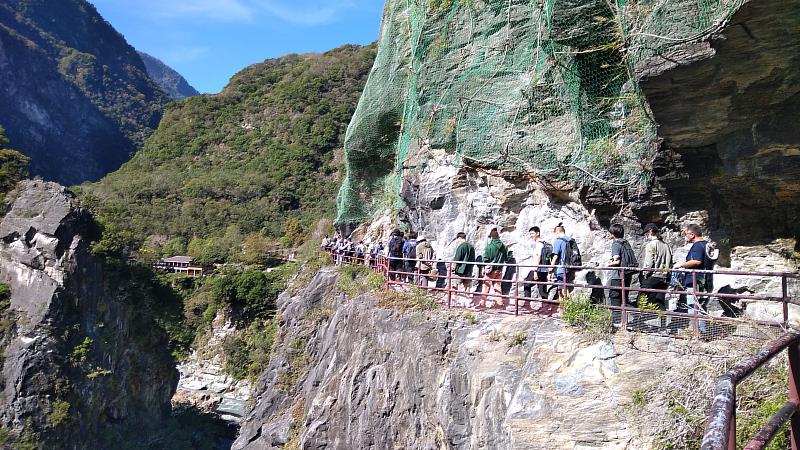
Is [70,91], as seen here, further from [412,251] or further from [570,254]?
[570,254]

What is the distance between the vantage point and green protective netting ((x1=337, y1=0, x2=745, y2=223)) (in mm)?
8453

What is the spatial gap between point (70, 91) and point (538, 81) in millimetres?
107495

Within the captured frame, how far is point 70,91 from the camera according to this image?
9869cm

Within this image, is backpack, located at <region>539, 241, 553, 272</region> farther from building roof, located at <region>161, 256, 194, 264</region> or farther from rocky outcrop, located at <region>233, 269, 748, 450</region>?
building roof, located at <region>161, 256, 194, 264</region>

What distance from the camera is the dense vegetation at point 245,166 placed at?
53438mm

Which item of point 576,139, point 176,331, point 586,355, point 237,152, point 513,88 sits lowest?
point 176,331

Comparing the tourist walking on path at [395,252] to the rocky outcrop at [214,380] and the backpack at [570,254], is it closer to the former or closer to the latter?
the backpack at [570,254]

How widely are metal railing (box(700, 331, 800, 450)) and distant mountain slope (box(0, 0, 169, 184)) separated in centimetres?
9511

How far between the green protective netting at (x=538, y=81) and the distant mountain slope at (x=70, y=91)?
277ft

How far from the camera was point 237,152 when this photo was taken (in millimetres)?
69688

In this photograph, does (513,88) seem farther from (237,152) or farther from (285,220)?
(237,152)

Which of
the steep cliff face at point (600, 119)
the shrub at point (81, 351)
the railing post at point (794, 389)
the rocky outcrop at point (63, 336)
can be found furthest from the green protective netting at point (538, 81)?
the rocky outcrop at point (63, 336)

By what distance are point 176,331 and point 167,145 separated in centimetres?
4606

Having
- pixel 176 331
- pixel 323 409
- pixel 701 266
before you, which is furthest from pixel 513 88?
pixel 176 331
